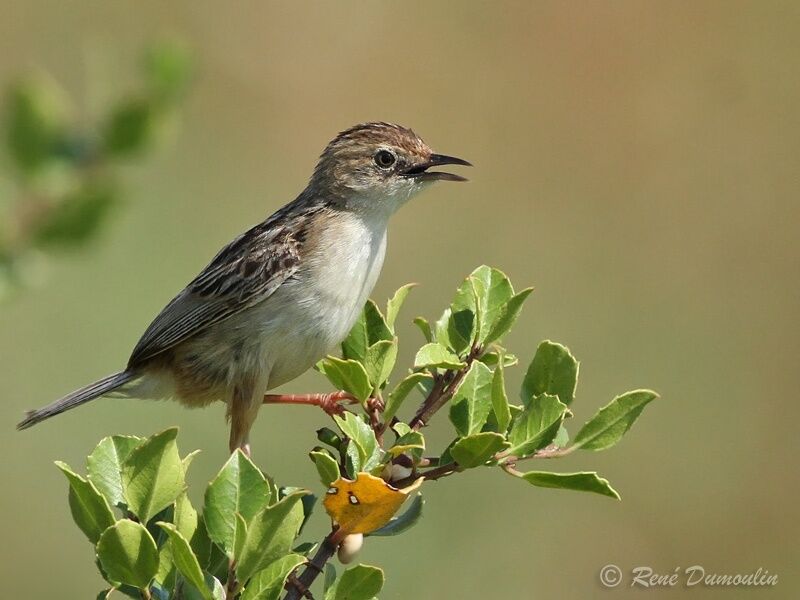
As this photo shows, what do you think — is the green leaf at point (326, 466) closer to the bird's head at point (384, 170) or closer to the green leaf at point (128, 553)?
the green leaf at point (128, 553)

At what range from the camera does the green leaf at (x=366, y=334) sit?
3.52 metres

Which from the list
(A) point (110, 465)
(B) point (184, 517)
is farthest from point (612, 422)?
(A) point (110, 465)

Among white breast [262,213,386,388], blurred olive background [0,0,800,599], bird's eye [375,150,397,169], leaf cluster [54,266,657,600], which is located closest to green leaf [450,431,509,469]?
leaf cluster [54,266,657,600]

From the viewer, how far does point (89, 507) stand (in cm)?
238

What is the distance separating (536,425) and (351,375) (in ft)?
1.76

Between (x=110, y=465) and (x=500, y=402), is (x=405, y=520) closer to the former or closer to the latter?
(x=500, y=402)

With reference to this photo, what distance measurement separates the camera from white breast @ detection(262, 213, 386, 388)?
4.58m

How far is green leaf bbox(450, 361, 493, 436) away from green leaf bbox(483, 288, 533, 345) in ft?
0.85

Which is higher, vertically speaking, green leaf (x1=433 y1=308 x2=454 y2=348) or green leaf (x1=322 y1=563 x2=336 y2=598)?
green leaf (x1=433 y1=308 x2=454 y2=348)

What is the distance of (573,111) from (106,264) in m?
5.81

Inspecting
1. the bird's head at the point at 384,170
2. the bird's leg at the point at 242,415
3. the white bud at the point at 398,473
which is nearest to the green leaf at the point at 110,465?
the white bud at the point at 398,473

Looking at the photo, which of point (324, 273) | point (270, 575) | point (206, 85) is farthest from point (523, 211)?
point (270, 575)

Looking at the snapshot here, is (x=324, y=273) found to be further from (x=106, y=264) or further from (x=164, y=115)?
(x=106, y=264)

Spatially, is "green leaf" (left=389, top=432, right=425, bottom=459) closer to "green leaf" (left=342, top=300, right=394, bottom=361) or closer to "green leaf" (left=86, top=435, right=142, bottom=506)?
"green leaf" (left=86, top=435, right=142, bottom=506)
